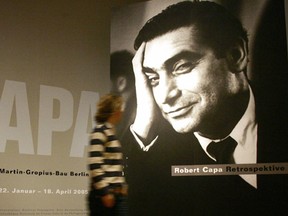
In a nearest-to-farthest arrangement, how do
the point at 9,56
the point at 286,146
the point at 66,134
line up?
the point at 286,146 < the point at 9,56 < the point at 66,134

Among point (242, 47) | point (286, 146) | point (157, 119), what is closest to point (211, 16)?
point (242, 47)

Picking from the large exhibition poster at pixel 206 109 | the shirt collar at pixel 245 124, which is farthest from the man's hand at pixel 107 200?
the shirt collar at pixel 245 124

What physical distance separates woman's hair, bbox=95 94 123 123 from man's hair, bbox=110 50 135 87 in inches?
78.3

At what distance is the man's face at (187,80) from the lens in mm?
4203

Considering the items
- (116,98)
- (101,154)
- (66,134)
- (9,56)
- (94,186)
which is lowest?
(94,186)

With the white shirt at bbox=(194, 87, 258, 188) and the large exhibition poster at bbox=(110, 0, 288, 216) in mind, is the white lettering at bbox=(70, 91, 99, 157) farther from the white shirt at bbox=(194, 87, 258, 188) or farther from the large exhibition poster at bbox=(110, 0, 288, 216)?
the white shirt at bbox=(194, 87, 258, 188)

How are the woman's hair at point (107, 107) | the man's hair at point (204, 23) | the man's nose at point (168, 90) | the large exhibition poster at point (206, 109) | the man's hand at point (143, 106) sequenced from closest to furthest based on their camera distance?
1. the woman's hair at point (107, 107)
2. the large exhibition poster at point (206, 109)
3. the man's hair at point (204, 23)
4. the man's nose at point (168, 90)
5. the man's hand at point (143, 106)

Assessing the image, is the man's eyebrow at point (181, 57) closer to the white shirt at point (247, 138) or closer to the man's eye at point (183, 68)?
the man's eye at point (183, 68)

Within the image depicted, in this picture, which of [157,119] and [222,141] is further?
[157,119]

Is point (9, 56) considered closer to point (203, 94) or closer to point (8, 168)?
point (8, 168)

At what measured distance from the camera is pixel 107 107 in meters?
2.75

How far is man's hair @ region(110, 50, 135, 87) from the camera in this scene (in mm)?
4754

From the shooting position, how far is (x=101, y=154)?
261 cm

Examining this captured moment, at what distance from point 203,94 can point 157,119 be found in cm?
58
